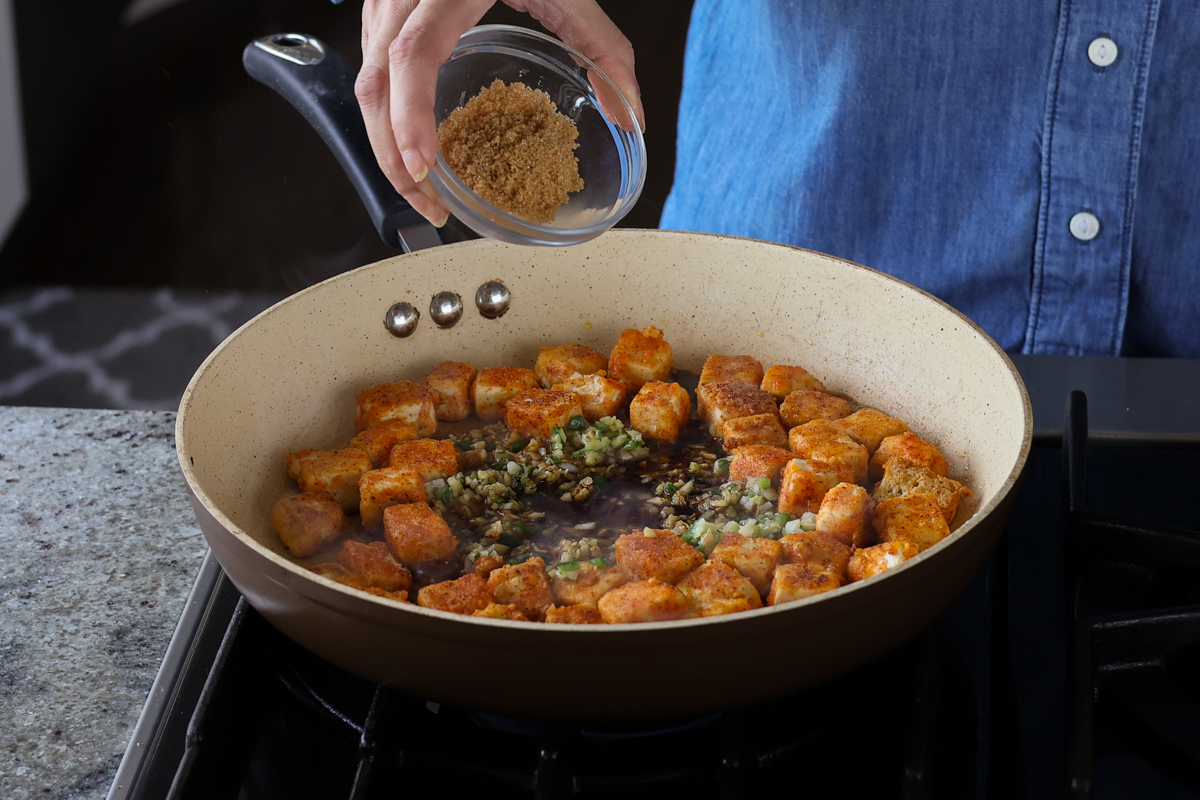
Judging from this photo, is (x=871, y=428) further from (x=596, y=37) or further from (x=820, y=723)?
(x=596, y=37)

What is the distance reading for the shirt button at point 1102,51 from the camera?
129cm

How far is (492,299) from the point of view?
128cm

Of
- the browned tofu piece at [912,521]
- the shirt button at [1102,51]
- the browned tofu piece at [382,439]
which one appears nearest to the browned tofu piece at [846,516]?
the browned tofu piece at [912,521]

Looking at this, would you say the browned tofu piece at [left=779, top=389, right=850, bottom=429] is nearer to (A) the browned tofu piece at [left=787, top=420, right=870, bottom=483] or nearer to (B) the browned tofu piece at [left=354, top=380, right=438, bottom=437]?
(A) the browned tofu piece at [left=787, top=420, right=870, bottom=483]

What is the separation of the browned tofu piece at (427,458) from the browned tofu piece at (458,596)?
0.68 feet

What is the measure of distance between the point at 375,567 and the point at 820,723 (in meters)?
0.40

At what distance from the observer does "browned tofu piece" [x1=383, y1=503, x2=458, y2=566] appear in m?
0.94

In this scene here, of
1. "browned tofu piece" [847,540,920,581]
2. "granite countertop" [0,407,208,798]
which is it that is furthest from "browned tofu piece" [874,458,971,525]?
"granite countertop" [0,407,208,798]

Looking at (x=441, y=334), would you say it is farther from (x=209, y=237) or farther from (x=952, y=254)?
(x=209, y=237)

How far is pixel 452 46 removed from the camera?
38.0 inches

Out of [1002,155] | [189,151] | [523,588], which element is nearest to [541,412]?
[523,588]

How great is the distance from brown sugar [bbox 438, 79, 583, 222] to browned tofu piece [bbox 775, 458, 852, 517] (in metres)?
0.36

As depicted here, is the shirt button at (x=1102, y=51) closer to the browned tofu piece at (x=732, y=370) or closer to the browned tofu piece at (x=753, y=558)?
the browned tofu piece at (x=732, y=370)

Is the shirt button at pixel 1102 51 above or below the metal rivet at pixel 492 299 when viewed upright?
above
